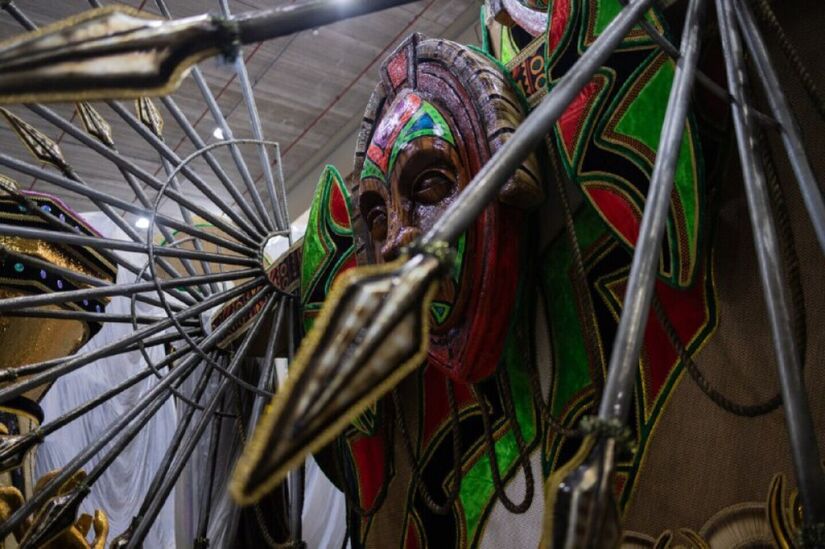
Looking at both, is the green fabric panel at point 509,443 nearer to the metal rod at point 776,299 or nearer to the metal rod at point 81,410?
the metal rod at point 776,299

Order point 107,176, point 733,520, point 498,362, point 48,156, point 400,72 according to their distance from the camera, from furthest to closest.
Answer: point 107,176 → point 48,156 → point 400,72 → point 498,362 → point 733,520

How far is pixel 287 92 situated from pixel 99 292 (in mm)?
3319

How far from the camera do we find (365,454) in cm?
189

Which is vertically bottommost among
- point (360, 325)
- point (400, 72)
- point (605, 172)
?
point (360, 325)

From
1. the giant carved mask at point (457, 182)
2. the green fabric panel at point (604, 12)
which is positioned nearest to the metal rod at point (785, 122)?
the green fabric panel at point (604, 12)

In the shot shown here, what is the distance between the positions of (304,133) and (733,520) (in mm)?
4489

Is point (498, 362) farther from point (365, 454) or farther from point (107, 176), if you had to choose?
point (107, 176)

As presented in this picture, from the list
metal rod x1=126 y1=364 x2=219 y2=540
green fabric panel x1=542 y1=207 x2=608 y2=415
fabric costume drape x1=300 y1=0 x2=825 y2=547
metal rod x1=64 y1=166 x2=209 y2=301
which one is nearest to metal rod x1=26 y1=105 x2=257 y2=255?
metal rod x1=64 y1=166 x2=209 y2=301

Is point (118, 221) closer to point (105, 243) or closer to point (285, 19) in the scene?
point (105, 243)

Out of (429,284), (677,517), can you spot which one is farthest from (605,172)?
(429,284)

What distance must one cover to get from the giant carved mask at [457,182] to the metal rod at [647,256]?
1.54 ft

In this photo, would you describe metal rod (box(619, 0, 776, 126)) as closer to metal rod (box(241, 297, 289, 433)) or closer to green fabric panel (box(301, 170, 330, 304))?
green fabric panel (box(301, 170, 330, 304))

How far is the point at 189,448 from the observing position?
196cm

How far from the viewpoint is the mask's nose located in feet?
4.64
